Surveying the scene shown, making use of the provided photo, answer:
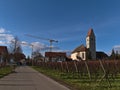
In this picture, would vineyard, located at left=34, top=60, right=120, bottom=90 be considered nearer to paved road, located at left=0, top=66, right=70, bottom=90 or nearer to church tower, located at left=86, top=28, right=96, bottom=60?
paved road, located at left=0, top=66, right=70, bottom=90

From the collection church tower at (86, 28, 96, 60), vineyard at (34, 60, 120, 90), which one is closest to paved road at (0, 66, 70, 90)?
vineyard at (34, 60, 120, 90)

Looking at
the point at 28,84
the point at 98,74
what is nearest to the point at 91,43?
the point at 98,74

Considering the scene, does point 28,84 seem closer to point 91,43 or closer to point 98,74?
point 98,74

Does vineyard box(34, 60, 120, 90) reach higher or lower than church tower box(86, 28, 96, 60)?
lower

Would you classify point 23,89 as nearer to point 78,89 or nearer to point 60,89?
point 60,89

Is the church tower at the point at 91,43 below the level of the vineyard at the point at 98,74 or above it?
above

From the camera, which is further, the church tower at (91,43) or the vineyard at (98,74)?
the church tower at (91,43)

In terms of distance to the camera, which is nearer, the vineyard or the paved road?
the paved road

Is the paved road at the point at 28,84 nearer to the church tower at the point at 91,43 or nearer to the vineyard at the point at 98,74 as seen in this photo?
the vineyard at the point at 98,74

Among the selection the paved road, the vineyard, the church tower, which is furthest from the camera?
the church tower

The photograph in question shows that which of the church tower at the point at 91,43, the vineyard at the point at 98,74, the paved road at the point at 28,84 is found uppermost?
the church tower at the point at 91,43

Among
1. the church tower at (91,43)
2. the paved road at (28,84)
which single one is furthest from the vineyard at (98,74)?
the church tower at (91,43)

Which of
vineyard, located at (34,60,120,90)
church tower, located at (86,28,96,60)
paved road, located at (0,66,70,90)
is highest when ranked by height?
church tower, located at (86,28,96,60)

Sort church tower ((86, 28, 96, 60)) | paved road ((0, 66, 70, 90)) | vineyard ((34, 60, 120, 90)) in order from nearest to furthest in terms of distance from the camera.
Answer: paved road ((0, 66, 70, 90))
vineyard ((34, 60, 120, 90))
church tower ((86, 28, 96, 60))
